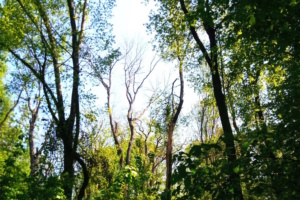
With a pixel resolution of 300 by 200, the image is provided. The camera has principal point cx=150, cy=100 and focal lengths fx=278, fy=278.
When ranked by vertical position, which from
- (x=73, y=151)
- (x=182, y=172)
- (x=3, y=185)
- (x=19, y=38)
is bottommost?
(x=182, y=172)

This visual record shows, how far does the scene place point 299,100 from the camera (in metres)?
2.89

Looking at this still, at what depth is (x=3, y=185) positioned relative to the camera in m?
6.77

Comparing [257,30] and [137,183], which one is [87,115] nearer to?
[137,183]

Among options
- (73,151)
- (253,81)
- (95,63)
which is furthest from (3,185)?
(253,81)

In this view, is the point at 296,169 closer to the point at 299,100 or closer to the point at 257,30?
the point at 299,100

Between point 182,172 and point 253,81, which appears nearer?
point 182,172

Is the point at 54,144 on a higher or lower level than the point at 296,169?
higher

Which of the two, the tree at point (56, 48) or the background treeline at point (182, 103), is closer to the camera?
the background treeline at point (182, 103)

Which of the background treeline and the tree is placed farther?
the tree

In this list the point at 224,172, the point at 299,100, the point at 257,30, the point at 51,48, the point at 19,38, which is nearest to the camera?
the point at 224,172

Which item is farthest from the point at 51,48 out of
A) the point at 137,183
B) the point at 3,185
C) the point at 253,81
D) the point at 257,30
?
the point at 253,81

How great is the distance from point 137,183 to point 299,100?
12056 millimetres

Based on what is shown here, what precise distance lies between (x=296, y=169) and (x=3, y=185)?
6.69 metres

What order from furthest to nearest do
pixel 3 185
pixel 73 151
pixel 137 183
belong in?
pixel 137 183 < pixel 73 151 < pixel 3 185
